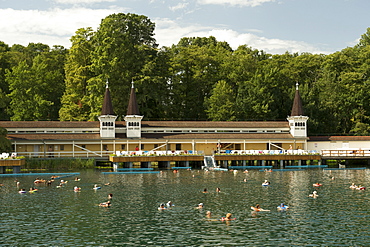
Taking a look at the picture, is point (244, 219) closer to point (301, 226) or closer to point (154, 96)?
point (301, 226)

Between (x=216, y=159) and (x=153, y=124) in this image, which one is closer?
(x=216, y=159)

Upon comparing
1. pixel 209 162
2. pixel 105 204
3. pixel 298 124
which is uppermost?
pixel 298 124

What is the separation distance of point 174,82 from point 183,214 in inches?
2506

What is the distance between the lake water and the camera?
1115 inches

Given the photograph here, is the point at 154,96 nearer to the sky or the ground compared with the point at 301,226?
nearer to the sky

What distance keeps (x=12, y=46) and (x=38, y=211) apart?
8752 cm

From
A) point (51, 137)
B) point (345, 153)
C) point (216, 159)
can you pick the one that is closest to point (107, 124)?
point (51, 137)

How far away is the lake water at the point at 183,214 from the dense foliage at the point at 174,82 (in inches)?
1469

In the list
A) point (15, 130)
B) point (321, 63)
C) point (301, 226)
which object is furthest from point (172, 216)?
point (321, 63)

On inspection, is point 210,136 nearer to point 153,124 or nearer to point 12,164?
point 153,124

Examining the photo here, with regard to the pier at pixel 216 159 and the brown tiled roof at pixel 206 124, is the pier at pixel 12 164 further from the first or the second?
the brown tiled roof at pixel 206 124

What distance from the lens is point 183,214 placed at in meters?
35.3

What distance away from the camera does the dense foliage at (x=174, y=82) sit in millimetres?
88375

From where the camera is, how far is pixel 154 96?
89.9m
